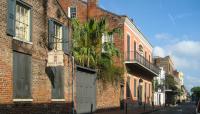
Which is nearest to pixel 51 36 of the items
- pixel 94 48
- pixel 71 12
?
pixel 94 48

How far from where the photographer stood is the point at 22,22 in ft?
61.3

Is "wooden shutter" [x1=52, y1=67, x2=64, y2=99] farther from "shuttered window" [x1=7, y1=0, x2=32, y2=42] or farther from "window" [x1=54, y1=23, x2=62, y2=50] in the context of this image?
"shuttered window" [x1=7, y1=0, x2=32, y2=42]

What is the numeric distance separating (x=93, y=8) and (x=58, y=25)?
60.5 feet

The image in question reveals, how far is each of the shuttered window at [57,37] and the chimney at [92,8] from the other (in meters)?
17.5

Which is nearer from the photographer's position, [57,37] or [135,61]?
[57,37]

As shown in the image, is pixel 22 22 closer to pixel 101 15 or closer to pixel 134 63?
pixel 101 15

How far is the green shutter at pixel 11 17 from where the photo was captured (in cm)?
1709

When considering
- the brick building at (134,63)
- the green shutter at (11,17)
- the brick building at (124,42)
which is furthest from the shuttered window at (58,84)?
the brick building at (134,63)

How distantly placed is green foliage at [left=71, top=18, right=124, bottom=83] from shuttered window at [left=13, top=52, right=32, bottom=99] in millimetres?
9797

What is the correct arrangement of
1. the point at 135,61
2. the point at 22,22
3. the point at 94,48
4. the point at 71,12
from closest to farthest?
the point at 22,22
the point at 94,48
the point at 135,61
the point at 71,12

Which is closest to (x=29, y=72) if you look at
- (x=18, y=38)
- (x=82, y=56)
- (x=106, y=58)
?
→ (x=18, y=38)

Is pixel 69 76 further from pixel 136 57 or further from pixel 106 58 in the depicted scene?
pixel 136 57

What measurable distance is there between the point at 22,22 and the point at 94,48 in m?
12.2

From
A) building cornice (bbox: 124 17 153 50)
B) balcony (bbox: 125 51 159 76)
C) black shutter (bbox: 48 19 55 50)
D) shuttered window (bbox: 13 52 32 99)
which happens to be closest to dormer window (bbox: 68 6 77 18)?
building cornice (bbox: 124 17 153 50)
